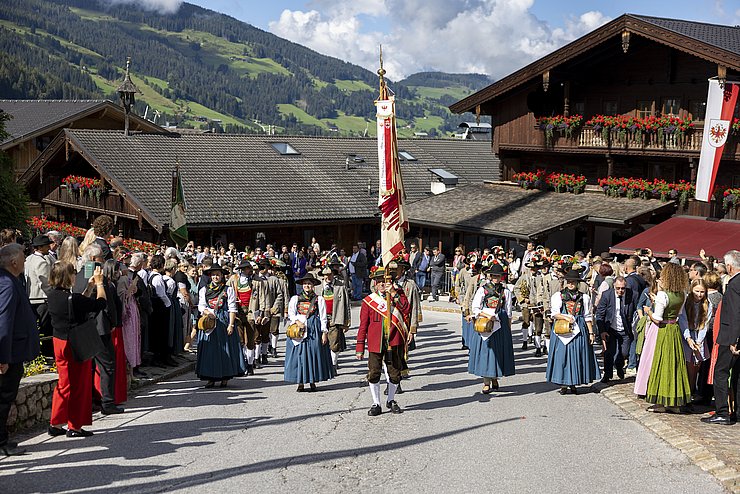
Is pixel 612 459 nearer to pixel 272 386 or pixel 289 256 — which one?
pixel 272 386

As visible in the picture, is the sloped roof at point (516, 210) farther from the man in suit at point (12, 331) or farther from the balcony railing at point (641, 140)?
the man in suit at point (12, 331)

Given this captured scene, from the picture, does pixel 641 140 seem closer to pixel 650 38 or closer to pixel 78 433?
pixel 650 38

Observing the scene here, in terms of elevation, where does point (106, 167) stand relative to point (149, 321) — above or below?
above

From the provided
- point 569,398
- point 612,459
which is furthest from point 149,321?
point 612,459

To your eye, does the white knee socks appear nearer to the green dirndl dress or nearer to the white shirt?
the green dirndl dress

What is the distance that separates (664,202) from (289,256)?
11.7m

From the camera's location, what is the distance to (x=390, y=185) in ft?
54.1

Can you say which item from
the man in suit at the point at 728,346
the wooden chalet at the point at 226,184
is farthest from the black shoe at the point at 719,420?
the wooden chalet at the point at 226,184

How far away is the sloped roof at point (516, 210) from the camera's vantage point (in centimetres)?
2739

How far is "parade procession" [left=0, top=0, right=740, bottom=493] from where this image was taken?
9641 millimetres

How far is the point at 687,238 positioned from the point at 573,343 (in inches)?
508

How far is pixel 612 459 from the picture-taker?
397 inches

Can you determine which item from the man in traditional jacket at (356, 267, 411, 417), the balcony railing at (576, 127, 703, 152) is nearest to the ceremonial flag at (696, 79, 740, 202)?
the balcony railing at (576, 127, 703, 152)

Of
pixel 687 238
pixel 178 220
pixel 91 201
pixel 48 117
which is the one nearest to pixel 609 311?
pixel 687 238
